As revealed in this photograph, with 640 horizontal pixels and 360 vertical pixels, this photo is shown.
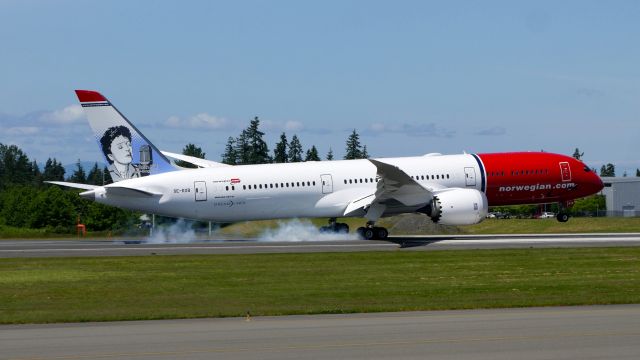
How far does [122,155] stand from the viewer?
171 feet

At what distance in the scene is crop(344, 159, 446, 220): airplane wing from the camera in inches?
1929

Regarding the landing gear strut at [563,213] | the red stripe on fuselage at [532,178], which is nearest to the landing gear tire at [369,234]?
the red stripe on fuselage at [532,178]

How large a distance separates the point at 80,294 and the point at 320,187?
84.5ft

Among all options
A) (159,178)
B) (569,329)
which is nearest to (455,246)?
(159,178)

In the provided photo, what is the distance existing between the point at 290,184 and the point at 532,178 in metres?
13.6

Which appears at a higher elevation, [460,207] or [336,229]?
[460,207]

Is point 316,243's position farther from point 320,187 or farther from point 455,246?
point 455,246

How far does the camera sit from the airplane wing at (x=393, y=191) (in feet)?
161

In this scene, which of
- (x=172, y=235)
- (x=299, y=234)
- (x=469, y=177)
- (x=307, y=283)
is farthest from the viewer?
(x=172, y=235)

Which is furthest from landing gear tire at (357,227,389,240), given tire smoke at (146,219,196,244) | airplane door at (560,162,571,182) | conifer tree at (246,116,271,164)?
conifer tree at (246,116,271,164)

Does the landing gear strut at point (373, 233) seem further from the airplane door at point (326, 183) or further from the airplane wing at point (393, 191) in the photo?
the airplane door at point (326, 183)

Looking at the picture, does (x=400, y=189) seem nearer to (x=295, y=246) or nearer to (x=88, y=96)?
(x=295, y=246)

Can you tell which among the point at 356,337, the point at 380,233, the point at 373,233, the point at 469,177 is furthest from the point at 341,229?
the point at 356,337

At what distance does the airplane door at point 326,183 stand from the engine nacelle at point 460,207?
6.16 meters
